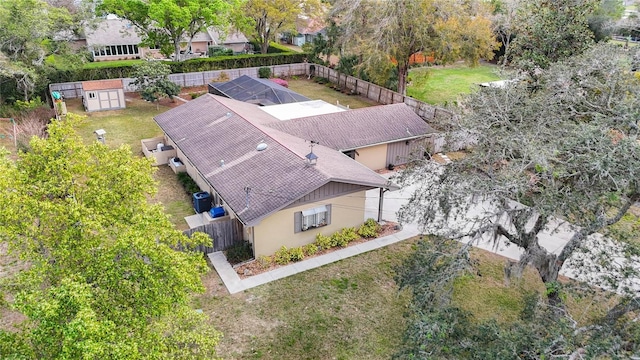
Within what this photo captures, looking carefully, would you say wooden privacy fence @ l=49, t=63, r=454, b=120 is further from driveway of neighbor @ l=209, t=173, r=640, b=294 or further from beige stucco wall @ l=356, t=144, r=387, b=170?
driveway of neighbor @ l=209, t=173, r=640, b=294

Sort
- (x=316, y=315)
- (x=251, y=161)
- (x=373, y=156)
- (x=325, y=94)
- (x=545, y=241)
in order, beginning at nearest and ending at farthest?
(x=316, y=315) < (x=545, y=241) < (x=251, y=161) < (x=373, y=156) < (x=325, y=94)

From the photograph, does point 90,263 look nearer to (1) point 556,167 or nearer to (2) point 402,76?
(1) point 556,167

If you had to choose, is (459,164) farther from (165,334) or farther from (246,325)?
(165,334)

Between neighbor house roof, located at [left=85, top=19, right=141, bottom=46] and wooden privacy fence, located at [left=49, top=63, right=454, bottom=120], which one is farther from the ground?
neighbor house roof, located at [left=85, top=19, right=141, bottom=46]

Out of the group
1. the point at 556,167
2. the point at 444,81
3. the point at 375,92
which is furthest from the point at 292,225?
the point at 444,81

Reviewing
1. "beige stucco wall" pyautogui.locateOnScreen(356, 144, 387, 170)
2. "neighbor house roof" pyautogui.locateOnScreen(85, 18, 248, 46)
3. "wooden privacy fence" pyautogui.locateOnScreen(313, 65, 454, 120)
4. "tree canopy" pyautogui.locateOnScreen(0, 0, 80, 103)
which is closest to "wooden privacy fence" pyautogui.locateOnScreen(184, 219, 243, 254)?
"beige stucco wall" pyautogui.locateOnScreen(356, 144, 387, 170)

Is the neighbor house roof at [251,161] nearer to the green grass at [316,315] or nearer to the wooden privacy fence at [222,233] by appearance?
the wooden privacy fence at [222,233]

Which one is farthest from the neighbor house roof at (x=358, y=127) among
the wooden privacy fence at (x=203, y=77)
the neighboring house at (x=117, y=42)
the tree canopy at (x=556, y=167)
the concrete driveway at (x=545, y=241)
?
the neighboring house at (x=117, y=42)

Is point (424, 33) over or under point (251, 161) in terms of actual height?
over
